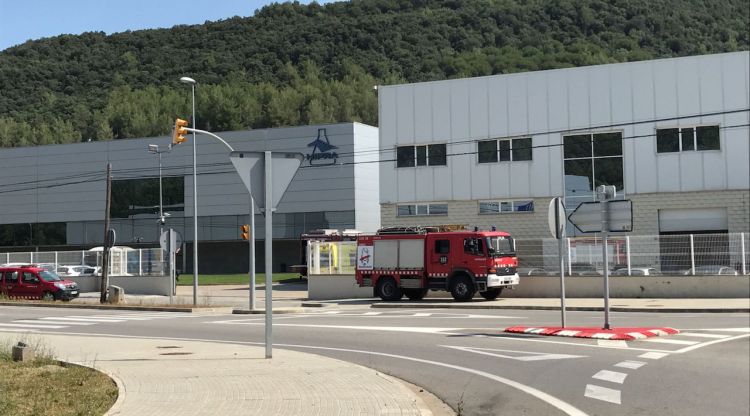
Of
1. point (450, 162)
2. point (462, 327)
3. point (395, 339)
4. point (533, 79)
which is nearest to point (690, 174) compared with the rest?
point (533, 79)

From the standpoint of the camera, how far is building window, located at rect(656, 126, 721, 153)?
128ft

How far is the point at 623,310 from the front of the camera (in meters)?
24.6

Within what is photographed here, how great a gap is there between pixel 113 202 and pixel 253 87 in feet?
112

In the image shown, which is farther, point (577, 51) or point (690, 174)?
point (577, 51)

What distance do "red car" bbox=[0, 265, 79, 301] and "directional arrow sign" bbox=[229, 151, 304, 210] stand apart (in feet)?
86.1

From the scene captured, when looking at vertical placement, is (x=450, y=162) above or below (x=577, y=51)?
below

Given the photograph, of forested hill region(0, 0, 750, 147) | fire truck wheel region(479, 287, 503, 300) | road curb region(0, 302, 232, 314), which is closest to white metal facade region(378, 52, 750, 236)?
fire truck wheel region(479, 287, 503, 300)

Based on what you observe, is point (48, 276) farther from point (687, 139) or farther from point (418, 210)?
point (687, 139)

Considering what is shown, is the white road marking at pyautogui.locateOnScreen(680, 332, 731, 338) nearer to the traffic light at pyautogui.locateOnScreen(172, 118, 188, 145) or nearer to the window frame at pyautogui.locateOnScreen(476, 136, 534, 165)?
the traffic light at pyautogui.locateOnScreen(172, 118, 188, 145)

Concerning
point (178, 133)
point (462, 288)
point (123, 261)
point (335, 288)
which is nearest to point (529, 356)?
point (462, 288)

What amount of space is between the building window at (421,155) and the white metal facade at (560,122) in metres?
0.30

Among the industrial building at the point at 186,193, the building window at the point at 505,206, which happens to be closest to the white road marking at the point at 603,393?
the building window at the point at 505,206

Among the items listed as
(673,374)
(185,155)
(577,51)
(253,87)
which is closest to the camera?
(673,374)

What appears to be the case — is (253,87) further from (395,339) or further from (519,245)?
(395,339)
